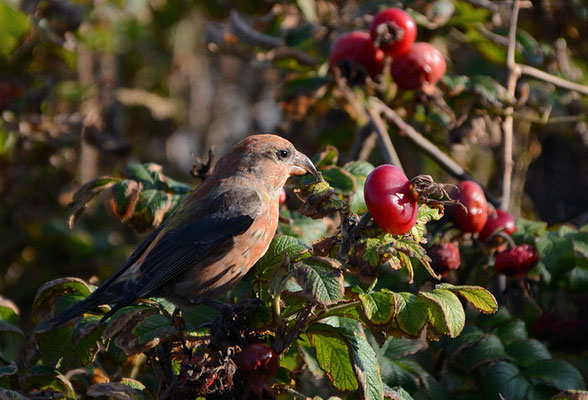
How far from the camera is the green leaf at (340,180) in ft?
8.45

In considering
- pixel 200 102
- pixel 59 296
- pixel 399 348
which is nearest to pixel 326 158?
pixel 399 348

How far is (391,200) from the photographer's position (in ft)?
6.11

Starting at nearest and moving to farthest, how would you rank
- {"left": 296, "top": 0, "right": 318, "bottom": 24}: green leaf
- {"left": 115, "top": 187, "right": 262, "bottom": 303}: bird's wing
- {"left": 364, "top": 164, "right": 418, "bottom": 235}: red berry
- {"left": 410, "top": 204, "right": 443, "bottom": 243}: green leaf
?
{"left": 364, "top": 164, "right": 418, "bottom": 235}: red berry < {"left": 410, "top": 204, "right": 443, "bottom": 243}: green leaf < {"left": 115, "top": 187, "right": 262, "bottom": 303}: bird's wing < {"left": 296, "top": 0, "right": 318, "bottom": 24}: green leaf

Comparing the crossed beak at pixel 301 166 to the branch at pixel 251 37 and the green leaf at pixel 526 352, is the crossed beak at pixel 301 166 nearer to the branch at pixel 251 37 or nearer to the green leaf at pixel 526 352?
the branch at pixel 251 37

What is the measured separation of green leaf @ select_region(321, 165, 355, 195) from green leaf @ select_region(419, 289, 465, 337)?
0.72 m

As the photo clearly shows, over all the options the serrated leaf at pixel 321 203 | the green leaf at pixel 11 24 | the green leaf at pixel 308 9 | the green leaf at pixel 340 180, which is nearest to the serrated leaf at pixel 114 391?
the serrated leaf at pixel 321 203

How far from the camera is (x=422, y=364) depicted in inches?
110

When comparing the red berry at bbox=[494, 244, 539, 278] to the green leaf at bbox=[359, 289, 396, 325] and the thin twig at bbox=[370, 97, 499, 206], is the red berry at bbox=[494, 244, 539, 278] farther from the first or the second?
the green leaf at bbox=[359, 289, 396, 325]

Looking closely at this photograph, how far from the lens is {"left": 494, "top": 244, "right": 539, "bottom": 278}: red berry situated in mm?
2559

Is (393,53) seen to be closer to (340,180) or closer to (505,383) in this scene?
(340,180)

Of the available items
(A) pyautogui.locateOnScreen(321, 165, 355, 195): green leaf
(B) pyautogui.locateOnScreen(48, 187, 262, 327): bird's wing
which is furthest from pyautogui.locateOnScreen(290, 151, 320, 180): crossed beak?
(B) pyautogui.locateOnScreen(48, 187, 262, 327): bird's wing

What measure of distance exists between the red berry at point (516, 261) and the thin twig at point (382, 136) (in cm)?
72

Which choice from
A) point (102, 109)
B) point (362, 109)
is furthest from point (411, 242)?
point (102, 109)

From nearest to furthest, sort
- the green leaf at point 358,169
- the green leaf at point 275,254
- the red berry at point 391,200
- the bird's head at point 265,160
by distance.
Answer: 1. the red berry at point 391,200
2. the green leaf at point 275,254
3. the green leaf at point 358,169
4. the bird's head at point 265,160
